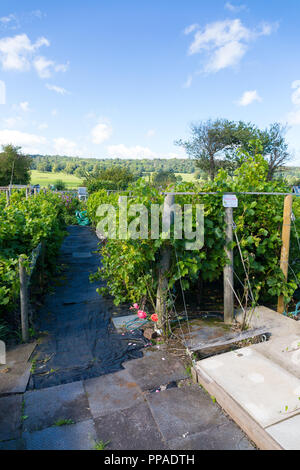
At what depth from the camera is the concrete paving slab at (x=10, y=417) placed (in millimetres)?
2213

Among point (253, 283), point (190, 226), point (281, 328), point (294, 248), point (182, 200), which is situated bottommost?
point (281, 328)

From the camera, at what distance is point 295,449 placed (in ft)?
6.25

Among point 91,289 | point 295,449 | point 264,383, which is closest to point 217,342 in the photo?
point 264,383

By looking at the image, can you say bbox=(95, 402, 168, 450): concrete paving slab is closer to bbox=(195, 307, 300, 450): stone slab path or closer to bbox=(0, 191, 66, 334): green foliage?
bbox=(195, 307, 300, 450): stone slab path

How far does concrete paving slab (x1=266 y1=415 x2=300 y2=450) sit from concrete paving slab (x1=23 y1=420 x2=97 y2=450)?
4.15 feet

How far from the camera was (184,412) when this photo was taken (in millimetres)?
2434

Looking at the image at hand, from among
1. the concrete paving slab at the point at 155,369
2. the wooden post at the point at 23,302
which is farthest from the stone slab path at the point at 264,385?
the wooden post at the point at 23,302

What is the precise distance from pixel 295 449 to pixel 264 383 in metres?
0.67

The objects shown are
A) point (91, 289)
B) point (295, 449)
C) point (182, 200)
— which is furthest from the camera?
point (91, 289)

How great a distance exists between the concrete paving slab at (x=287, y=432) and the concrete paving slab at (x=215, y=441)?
0.19 metres

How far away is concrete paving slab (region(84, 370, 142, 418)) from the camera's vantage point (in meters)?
2.50

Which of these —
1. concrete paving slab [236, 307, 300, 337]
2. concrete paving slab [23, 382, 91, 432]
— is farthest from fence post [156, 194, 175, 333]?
concrete paving slab [23, 382, 91, 432]

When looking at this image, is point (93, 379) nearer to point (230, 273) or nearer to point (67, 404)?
point (67, 404)

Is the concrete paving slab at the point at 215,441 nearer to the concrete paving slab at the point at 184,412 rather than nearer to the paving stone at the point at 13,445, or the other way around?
the concrete paving slab at the point at 184,412
